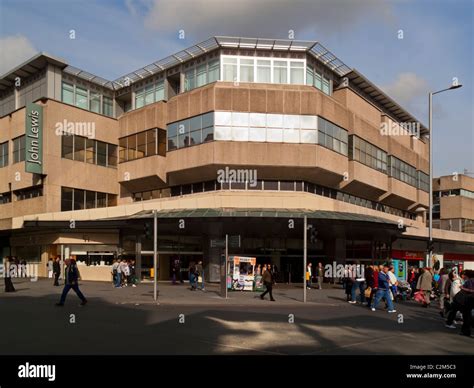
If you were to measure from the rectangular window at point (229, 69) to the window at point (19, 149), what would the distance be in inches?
683

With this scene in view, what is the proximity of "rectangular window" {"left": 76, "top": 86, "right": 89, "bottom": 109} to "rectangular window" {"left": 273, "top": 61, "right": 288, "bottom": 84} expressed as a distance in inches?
642

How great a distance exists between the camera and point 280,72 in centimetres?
3591

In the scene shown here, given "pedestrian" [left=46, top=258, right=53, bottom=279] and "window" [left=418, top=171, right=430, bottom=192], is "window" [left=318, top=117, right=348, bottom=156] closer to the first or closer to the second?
"window" [left=418, top=171, right=430, bottom=192]

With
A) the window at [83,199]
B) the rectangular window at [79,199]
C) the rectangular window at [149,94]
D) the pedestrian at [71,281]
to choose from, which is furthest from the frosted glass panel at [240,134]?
the pedestrian at [71,281]

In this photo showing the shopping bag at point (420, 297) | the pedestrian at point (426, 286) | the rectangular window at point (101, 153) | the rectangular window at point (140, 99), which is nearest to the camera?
the pedestrian at point (426, 286)

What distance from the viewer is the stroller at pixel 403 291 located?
22278 millimetres

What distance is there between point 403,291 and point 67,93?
1188 inches

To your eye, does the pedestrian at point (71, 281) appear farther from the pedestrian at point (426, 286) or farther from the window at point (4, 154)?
the window at point (4, 154)

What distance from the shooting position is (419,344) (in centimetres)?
1080

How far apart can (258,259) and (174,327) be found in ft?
76.0

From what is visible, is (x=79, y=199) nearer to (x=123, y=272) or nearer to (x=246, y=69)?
(x=123, y=272)

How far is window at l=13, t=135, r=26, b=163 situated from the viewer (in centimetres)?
4044

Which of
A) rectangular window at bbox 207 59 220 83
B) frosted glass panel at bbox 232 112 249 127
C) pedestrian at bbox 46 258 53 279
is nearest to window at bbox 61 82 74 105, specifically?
rectangular window at bbox 207 59 220 83

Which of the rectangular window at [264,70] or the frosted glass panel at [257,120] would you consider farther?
the rectangular window at [264,70]
